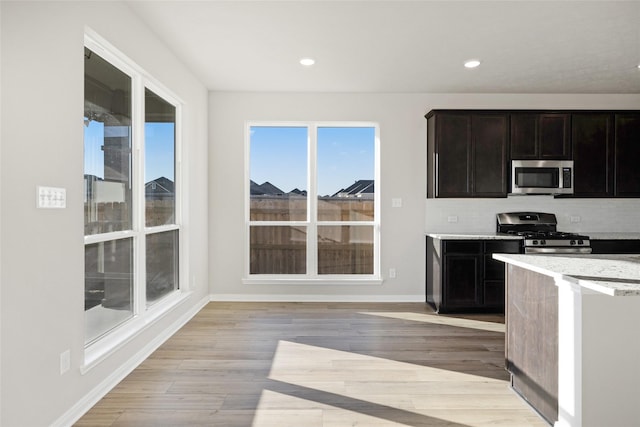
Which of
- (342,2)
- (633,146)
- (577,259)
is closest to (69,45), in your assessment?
(342,2)

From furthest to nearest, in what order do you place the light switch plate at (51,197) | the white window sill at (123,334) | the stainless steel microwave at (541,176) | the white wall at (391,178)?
the white wall at (391,178) < the stainless steel microwave at (541,176) < the white window sill at (123,334) < the light switch plate at (51,197)

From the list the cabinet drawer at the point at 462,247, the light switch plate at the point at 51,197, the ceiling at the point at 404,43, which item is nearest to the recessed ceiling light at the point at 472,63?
the ceiling at the point at 404,43

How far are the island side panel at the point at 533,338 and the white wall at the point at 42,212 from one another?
2.69 meters

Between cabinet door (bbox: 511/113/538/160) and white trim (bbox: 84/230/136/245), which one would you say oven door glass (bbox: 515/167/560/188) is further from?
white trim (bbox: 84/230/136/245)

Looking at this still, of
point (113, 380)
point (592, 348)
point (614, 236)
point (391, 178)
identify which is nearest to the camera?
point (592, 348)

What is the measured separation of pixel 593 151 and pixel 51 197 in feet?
18.0

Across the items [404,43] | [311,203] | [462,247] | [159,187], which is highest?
[404,43]

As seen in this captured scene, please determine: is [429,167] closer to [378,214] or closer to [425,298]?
[378,214]

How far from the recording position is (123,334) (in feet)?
9.52

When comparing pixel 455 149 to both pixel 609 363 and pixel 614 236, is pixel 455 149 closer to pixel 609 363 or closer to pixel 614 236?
pixel 614 236

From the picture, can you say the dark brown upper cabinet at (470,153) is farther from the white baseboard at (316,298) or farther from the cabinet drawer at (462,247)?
the white baseboard at (316,298)

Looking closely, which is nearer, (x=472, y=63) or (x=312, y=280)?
(x=472, y=63)

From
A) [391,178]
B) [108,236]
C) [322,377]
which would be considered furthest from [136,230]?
[391,178]

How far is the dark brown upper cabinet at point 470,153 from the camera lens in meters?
4.63
